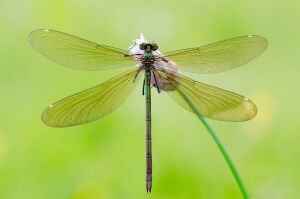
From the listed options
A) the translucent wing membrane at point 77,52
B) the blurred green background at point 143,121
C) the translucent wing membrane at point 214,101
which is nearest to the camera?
the translucent wing membrane at point 214,101

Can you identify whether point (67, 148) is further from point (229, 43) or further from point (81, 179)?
point (229, 43)

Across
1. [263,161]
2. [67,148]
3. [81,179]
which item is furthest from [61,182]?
[263,161]

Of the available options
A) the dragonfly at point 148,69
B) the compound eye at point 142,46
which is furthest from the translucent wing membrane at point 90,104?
the compound eye at point 142,46

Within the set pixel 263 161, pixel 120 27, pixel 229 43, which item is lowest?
pixel 263 161

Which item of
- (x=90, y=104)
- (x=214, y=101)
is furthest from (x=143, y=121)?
(x=214, y=101)

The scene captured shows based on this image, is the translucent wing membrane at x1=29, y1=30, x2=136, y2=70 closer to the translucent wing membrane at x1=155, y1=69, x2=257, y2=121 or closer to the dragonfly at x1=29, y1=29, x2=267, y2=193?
the dragonfly at x1=29, y1=29, x2=267, y2=193

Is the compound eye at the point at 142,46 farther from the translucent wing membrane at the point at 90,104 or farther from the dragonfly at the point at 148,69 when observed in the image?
the translucent wing membrane at the point at 90,104

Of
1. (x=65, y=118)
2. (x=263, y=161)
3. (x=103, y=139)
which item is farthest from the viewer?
(x=103, y=139)
